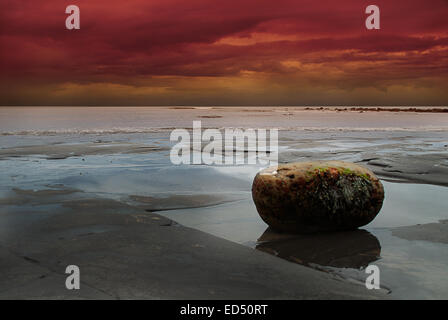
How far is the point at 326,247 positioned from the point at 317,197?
589 millimetres

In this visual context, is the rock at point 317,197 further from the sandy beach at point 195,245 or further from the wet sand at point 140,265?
the wet sand at point 140,265

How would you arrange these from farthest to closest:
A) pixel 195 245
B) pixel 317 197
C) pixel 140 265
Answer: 1. pixel 317 197
2. pixel 195 245
3. pixel 140 265

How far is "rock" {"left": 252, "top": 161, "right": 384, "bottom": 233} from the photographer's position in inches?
175

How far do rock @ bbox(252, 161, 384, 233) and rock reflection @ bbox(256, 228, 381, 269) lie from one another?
0.13m

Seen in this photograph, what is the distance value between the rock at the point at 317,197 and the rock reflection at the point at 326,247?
0.13 meters

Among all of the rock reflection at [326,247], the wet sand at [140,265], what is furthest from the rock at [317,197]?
the wet sand at [140,265]

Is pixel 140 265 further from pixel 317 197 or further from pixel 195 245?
pixel 317 197

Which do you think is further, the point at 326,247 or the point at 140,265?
the point at 326,247

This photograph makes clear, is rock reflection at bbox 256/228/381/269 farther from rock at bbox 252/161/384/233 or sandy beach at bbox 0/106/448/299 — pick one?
rock at bbox 252/161/384/233

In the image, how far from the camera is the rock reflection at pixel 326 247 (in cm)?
374

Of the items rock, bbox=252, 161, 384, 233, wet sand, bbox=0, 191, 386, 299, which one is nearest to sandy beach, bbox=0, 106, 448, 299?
wet sand, bbox=0, 191, 386, 299

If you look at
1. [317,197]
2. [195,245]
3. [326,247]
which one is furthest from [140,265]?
[317,197]

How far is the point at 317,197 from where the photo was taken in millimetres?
4438
